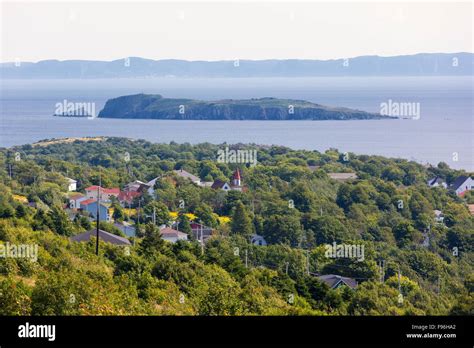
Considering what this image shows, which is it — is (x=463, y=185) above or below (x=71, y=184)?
below

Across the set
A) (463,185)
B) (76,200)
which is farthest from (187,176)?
(463,185)

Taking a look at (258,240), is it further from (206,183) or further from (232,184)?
(206,183)

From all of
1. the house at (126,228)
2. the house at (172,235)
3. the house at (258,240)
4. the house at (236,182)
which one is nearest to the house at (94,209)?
the house at (126,228)

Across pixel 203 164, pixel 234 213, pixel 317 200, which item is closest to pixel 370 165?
pixel 203 164

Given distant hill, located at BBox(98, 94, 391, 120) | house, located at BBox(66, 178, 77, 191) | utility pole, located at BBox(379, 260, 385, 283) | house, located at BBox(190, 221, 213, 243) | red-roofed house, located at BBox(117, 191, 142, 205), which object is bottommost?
utility pole, located at BBox(379, 260, 385, 283)

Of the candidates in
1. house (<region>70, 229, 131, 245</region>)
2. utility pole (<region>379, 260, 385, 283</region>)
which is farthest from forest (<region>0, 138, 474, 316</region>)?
house (<region>70, 229, 131, 245</region>)

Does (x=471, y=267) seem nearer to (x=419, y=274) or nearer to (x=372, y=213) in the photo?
(x=419, y=274)

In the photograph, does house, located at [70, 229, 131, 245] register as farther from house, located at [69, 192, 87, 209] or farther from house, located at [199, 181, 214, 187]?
house, located at [199, 181, 214, 187]
